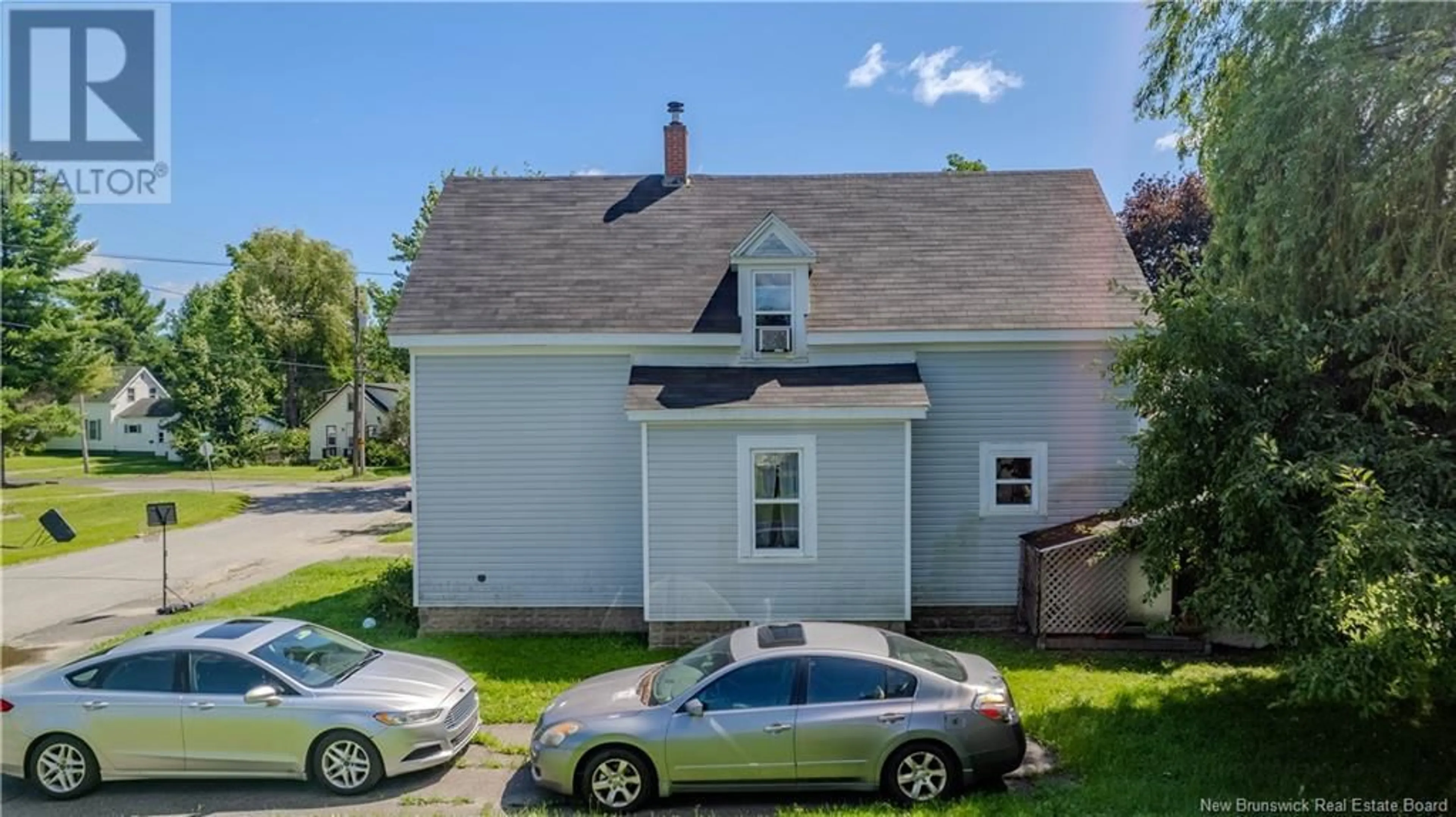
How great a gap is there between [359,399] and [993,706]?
40.4m

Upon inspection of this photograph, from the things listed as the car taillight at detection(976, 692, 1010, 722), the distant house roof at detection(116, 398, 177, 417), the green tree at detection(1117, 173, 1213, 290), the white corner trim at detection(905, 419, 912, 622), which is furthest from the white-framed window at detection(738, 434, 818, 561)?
the distant house roof at detection(116, 398, 177, 417)

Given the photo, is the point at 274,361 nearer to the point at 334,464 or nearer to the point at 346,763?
the point at 334,464

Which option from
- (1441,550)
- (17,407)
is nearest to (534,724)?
(1441,550)

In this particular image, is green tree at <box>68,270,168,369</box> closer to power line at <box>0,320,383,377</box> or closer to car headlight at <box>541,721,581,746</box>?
power line at <box>0,320,383,377</box>

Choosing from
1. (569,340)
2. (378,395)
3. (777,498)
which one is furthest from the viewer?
(378,395)

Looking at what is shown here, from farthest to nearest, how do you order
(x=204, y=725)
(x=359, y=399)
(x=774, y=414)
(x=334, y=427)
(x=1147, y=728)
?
(x=334, y=427) → (x=359, y=399) → (x=774, y=414) → (x=1147, y=728) → (x=204, y=725)

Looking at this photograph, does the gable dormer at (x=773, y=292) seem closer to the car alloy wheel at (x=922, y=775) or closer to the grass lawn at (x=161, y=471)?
the car alloy wheel at (x=922, y=775)

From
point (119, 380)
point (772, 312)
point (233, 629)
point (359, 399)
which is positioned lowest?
point (233, 629)

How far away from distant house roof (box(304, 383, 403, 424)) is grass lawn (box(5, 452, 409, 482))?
4942 mm

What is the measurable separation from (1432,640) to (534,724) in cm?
831

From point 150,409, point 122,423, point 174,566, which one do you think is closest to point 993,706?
point 174,566

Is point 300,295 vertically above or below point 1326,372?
above

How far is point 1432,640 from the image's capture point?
5.59 m

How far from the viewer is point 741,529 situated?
1160 centimetres
